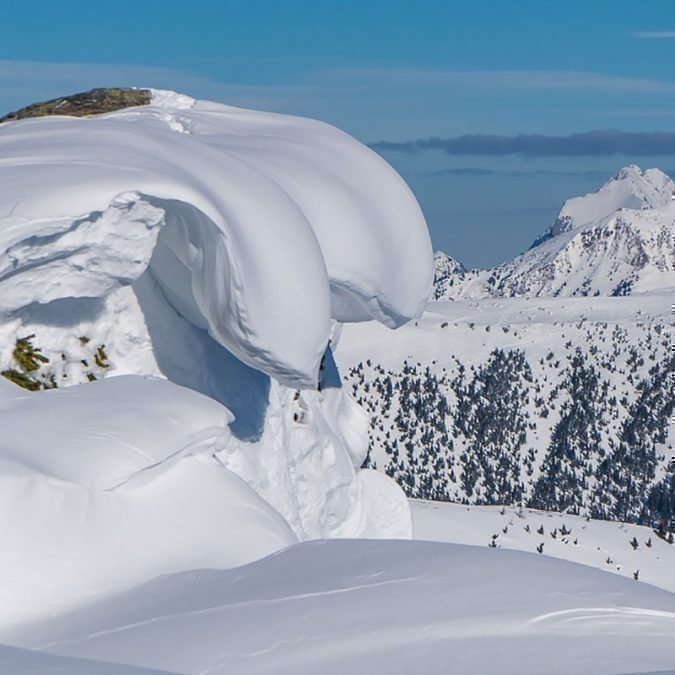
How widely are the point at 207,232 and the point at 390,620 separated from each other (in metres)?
4.16

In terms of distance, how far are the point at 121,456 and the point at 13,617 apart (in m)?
1.32

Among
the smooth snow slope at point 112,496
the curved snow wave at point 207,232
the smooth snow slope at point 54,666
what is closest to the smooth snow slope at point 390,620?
the smooth snow slope at point 54,666

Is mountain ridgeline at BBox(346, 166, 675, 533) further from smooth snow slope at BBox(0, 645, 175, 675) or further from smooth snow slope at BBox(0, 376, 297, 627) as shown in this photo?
smooth snow slope at BBox(0, 645, 175, 675)

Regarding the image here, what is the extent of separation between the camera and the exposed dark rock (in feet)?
41.9

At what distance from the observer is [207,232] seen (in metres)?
9.05

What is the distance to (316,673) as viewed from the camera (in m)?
5.26

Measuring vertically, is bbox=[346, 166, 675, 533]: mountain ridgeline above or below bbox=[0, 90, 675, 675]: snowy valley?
below

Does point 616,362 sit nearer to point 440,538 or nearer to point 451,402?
point 451,402

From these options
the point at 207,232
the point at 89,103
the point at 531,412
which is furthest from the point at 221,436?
the point at 531,412

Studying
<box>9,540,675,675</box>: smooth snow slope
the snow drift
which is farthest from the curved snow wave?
<box>9,540,675,675</box>: smooth snow slope

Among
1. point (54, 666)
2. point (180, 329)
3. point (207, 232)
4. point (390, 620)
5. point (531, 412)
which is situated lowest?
point (531, 412)

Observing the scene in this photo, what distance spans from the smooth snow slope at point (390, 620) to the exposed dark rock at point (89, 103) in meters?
7.29

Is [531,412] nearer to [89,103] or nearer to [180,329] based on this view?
[89,103]

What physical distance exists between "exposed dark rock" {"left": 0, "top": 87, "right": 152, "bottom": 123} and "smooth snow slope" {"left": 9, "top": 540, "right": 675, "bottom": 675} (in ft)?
23.9
